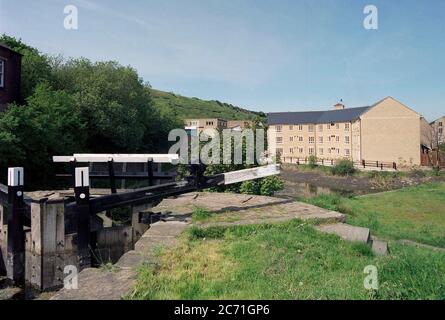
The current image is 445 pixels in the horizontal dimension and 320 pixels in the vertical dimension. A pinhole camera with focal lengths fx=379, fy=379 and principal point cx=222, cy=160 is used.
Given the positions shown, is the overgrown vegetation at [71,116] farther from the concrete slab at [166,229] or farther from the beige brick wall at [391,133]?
the beige brick wall at [391,133]

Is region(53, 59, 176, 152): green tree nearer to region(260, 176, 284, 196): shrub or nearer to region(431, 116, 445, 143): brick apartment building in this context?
region(260, 176, 284, 196): shrub

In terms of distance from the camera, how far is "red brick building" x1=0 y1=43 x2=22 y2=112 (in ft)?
81.8

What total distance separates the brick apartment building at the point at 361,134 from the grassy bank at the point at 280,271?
49965 mm

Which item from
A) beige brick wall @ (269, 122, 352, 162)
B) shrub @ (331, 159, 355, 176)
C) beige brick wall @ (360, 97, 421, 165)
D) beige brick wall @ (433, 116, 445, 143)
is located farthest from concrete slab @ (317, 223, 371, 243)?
beige brick wall @ (433, 116, 445, 143)

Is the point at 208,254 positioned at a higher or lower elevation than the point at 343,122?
lower

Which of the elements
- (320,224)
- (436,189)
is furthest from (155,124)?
(320,224)

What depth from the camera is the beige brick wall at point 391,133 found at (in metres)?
55.5

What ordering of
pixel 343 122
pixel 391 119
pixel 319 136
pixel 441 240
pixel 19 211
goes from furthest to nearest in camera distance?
pixel 319 136
pixel 343 122
pixel 391 119
pixel 441 240
pixel 19 211

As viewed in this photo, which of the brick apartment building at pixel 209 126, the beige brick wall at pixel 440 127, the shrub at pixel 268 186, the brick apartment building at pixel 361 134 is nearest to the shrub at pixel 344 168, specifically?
the brick apartment building at pixel 361 134

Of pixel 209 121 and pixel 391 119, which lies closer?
pixel 391 119

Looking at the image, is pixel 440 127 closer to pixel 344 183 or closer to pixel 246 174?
pixel 344 183

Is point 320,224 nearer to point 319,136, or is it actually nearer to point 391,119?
point 391,119

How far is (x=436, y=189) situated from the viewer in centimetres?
3356

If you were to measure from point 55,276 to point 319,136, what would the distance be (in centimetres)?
6422
